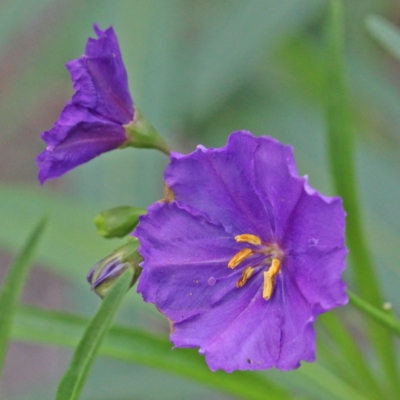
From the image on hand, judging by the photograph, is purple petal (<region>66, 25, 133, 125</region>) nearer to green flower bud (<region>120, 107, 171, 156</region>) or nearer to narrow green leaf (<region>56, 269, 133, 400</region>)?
green flower bud (<region>120, 107, 171, 156</region>)

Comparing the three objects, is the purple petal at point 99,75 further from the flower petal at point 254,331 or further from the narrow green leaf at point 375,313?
the narrow green leaf at point 375,313

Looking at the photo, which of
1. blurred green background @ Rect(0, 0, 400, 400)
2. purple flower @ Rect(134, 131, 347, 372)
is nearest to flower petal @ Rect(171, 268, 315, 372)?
purple flower @ Rect(134, 131, 347, 372)

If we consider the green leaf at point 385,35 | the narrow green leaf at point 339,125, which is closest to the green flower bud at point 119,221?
the narrow green leaf at point 339,125

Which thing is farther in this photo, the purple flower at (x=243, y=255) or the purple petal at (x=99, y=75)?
the purple petal at (x=99, y=75)

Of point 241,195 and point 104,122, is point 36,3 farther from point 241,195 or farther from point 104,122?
point 241,195

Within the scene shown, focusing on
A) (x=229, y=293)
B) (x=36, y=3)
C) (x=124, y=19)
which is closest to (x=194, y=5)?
(x=124, y=19)

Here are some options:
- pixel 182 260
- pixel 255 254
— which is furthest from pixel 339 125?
pixel 182 260
